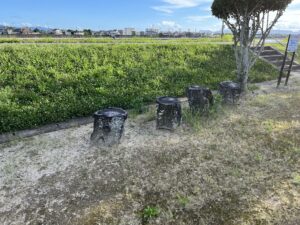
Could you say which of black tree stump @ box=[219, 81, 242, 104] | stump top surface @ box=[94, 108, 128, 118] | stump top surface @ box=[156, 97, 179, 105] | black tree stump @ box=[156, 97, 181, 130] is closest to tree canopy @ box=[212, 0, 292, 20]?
black tree stump @ box=[219, 81, 242, 104]

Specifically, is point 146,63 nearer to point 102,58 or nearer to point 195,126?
point 102,58

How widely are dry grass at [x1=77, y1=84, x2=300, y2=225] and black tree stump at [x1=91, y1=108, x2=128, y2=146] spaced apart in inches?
31.0

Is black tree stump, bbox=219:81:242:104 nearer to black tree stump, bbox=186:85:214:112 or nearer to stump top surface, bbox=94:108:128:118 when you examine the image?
black tree stump, bbox=186:85:214:112

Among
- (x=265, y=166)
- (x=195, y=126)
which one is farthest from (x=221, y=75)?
(x=265, y=166)

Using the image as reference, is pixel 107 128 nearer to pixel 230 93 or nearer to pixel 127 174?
pixel 127 174

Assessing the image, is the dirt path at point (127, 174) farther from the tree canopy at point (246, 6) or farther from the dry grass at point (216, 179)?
the tree canopy at point (246, 6)

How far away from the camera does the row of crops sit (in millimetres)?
8219

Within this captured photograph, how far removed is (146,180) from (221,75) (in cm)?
998

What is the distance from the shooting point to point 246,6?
1087 centimetres

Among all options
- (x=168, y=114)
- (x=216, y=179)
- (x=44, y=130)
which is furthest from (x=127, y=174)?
(x=44, y=130)

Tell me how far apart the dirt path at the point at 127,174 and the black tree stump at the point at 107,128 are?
247 mm

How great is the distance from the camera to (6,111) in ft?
24.9

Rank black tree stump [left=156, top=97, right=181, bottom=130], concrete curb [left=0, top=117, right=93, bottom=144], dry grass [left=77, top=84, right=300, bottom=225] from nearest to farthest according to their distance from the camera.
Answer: dry grass [left=77, top=84, right=300, bottom=225] < concrete curb [left=0, top=117, right=93, bottom=144] < black tree stump [left=156, top=97, right=181, bottom=130]

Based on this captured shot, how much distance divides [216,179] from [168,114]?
2616mm
